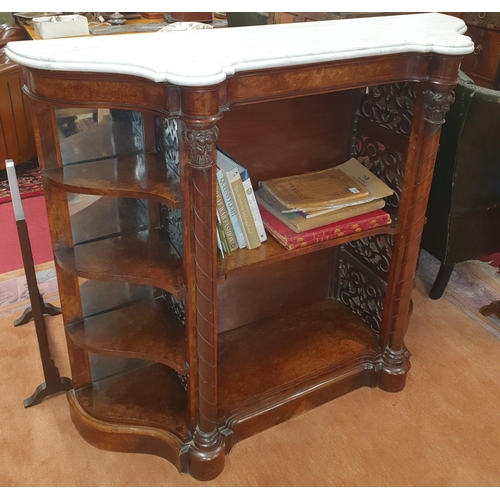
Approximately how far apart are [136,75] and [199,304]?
55 cm

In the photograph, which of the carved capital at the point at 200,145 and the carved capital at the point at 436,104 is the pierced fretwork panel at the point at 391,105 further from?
the carved capital at the point at 200,145

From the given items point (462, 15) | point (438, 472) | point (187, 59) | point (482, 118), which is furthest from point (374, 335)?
point (462, 15)

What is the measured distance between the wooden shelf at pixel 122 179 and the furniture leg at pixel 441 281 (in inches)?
52.4

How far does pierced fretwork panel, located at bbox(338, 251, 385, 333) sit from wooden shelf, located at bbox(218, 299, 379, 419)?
3cm

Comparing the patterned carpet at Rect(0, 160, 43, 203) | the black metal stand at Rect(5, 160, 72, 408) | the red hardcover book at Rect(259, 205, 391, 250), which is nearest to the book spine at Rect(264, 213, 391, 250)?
the red hardcover book at Rect(259, 205, 391, 250)

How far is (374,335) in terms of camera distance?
188cm

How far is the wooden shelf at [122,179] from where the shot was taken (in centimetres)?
128

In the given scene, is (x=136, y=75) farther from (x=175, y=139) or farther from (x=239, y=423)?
(x=239, y=423)

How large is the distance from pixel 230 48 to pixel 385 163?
65 centimetres

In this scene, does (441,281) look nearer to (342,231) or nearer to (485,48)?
(342,231)

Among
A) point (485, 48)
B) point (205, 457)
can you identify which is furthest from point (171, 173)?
point (485, 48)

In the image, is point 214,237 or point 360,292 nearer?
point 214,237

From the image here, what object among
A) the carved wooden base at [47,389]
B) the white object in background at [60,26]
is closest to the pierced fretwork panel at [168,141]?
the carved wooden base at [47,389]

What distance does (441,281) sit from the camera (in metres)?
2.26
